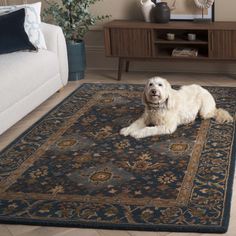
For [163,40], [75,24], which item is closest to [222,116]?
[163,40]

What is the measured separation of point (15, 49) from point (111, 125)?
1.11m

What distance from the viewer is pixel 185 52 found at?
193 inches

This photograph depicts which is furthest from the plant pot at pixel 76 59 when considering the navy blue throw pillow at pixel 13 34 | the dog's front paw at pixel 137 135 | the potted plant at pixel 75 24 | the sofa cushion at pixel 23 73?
the dog's front paw at pixel 137 135

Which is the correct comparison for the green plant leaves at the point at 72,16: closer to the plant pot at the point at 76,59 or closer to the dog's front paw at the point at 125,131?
the plant pot at the point at 76,59

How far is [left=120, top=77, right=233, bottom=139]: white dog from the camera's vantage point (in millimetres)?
3459

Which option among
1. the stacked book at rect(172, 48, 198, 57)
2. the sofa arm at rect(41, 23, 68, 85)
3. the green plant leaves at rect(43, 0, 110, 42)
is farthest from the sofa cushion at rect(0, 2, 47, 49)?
the stacked book at rect(172, 48, 198, 57)

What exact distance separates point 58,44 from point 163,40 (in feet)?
3.42

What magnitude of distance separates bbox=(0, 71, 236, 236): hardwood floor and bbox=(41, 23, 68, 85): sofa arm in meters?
0.22

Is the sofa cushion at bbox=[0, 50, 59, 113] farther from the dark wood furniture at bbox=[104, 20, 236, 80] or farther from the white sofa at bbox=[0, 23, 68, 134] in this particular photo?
the dark wood furniture at bbox=[104, 20, 236, 80]

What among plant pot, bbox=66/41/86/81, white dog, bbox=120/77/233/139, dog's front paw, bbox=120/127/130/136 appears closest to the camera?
white dog, bbox=120/77/233/139

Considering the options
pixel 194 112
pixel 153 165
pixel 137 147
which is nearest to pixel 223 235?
pixel 153 165

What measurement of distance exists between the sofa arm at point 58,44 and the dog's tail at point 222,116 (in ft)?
5.33

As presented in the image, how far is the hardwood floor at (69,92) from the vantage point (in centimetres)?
245

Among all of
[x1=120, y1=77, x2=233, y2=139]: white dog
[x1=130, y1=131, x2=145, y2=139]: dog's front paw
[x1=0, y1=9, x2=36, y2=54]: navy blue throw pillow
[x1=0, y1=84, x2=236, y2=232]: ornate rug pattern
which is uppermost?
[x1=0, y1=9, x2=36, y2=54]: navy blue throw pillow
